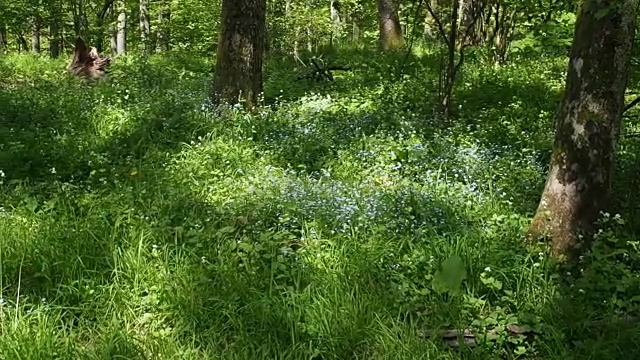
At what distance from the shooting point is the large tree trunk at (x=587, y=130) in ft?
13.9

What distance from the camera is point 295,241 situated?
459cm

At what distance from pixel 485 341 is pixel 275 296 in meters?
1.30

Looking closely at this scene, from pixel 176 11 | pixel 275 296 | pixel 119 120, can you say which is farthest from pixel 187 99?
pixel 176 11

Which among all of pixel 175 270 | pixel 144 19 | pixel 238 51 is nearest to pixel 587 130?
pixel 175 270

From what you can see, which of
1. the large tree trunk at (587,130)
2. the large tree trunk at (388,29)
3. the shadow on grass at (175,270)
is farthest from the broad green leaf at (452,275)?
the large tree trunk at (388,29)

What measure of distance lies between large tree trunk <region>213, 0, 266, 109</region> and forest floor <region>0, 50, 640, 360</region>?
589mm

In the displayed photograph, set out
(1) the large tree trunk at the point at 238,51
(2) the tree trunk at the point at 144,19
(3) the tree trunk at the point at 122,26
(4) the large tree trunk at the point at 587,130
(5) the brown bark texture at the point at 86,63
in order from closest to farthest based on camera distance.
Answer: (4) the large tree trunk at the point at 587,130 → (1) the large tree trunk at the point at 238,51 → (5) the brown bark texture at the point at 86,63 → (3) the tree trunk at the point at 122,26 → (2) the tree trunk at the point at 144,19

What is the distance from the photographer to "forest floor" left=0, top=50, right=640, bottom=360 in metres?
3.57

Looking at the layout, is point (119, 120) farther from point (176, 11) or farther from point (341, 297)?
point (176, 11)

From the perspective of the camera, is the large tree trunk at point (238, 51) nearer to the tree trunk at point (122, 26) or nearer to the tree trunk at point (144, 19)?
the tree trunk at point (144, 19)

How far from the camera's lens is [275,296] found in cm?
392

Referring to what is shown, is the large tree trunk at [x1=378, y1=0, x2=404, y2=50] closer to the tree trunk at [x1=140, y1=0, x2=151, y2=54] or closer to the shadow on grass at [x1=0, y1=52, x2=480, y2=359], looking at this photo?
the shadow on grass at [x1=0, y1=52, x2=480, y2=359]

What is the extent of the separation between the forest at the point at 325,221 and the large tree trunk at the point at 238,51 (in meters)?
0.03

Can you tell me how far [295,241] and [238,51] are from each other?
13.9 ft
